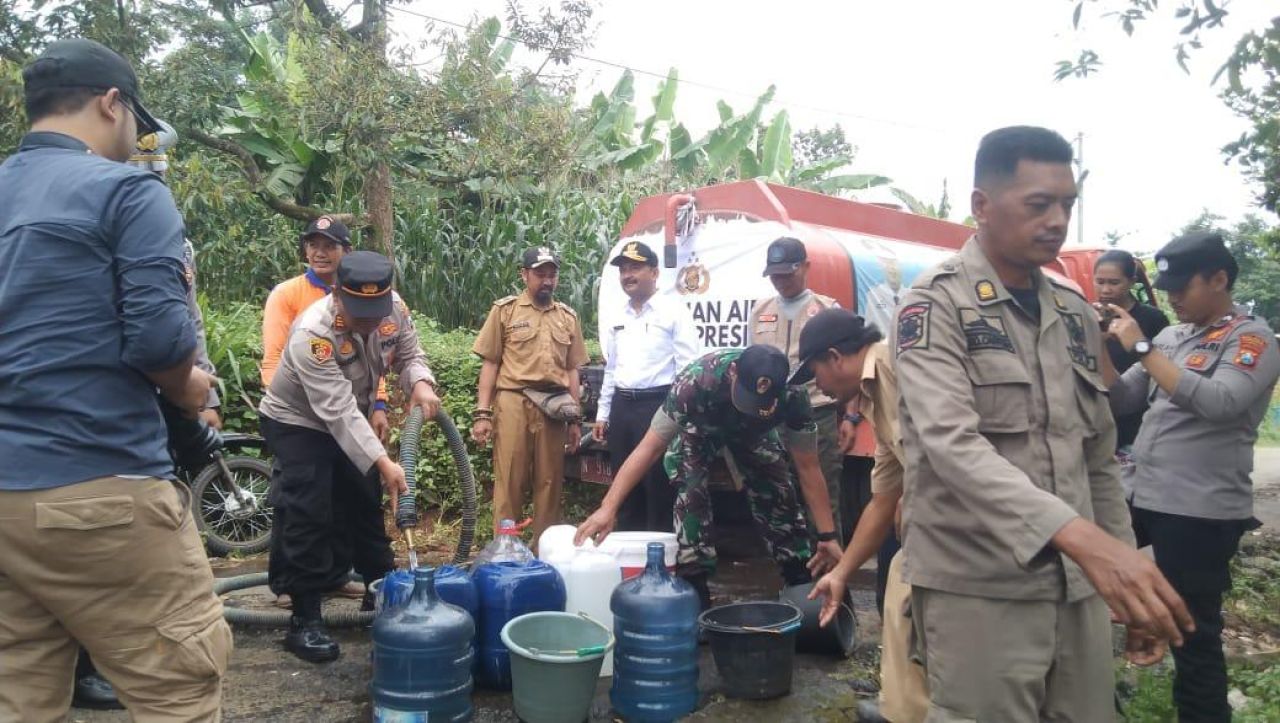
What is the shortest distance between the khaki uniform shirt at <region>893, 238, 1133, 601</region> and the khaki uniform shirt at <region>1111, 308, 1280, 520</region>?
1.16 metres

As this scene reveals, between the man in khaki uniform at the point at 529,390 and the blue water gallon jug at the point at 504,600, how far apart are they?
168 centimetres

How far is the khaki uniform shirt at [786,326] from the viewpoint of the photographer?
529 cm

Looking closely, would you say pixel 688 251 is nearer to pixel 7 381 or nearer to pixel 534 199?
pixel 7 381

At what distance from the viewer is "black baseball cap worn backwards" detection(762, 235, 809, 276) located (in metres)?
5.26

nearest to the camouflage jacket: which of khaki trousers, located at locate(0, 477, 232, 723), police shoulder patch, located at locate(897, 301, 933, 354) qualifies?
police shoulder patch, located at locate(897, 301, 933, 354)

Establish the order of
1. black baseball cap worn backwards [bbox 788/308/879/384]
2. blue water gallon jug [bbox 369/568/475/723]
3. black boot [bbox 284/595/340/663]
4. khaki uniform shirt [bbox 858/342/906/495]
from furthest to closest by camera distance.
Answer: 1. black boot [bbox 284/595/340/663]
2. black baseball cap worn backwards [bbox 788/308/879/384]
3. blue water gallon jug [bbox 369/568/475/723]
4. khaki uniform shirt [bbox 858/342/906/495]

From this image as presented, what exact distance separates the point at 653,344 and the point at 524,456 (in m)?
1.03

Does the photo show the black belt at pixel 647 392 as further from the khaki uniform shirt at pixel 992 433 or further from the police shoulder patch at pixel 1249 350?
the khaki uniform shirt at pixel 992 433

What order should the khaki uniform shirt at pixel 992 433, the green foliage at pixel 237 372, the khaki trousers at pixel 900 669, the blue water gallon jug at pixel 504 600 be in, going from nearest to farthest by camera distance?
1. the khaki uniform shirt at pixel 992 433
2. the khaki trousers at pixel 900 669
3. the blue water gallon jug at pixel 504 600
4. the green foliage at pixel 237 372

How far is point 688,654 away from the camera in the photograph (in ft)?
12.3

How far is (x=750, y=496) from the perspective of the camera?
4.62 meters

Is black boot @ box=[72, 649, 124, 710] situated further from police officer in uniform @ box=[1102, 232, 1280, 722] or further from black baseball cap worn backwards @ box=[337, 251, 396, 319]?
police officer in uniform @ box=[1102, 232, 1280, 722]

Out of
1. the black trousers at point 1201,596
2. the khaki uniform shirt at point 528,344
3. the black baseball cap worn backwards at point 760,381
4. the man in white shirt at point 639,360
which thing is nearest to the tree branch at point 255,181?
the khaki uniform shirt at point 528,344

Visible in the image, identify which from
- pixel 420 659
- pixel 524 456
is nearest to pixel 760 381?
pixel 420 659
